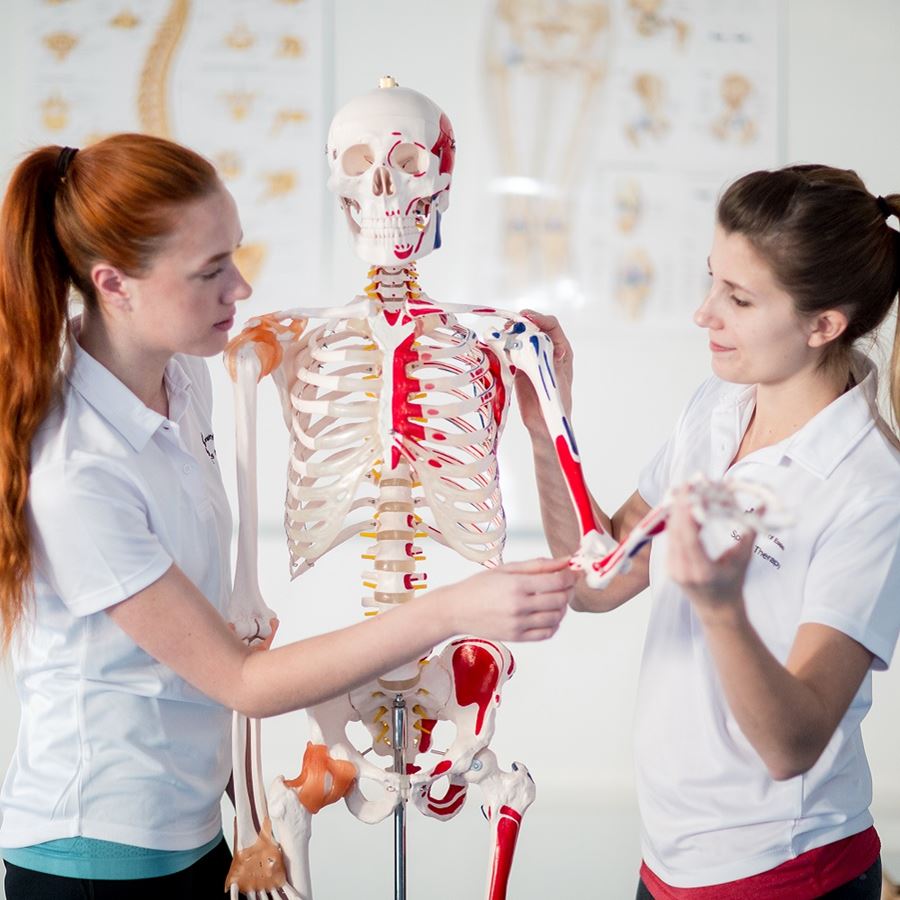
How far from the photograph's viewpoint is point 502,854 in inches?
61.9

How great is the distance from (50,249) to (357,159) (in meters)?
0.45

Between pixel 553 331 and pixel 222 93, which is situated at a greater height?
pixel 222 93

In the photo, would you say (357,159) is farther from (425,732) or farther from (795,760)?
(795,760)

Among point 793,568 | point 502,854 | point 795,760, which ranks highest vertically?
point 793,568

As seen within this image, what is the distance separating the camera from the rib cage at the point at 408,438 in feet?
5.25

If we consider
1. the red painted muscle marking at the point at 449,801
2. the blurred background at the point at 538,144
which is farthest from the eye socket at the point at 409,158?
the blurred background at the point at 538,144

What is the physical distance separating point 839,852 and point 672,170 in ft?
7.80

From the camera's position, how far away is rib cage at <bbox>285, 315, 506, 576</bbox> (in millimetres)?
1601

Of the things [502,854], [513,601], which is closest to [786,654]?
[513,601]

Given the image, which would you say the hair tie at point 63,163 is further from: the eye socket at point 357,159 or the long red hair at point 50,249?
the eye socket at point 357,159

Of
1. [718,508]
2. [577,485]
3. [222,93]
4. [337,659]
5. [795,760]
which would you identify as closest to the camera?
[718,508]

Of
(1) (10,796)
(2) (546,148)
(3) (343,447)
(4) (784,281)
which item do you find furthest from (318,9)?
(1) (10,796)

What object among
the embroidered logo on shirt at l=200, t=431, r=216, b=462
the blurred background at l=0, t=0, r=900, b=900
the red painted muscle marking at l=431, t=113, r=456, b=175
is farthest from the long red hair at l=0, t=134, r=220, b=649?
the blurred background at l=0, t=0, r=900, b=900

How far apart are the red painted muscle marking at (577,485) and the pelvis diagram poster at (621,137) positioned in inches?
77.3
